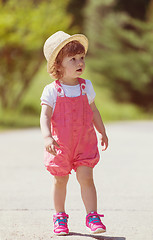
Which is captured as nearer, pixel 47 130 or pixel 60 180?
pixel 47 130

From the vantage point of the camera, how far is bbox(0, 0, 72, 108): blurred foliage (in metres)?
17.3

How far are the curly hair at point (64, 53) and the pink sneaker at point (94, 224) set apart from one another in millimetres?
1141

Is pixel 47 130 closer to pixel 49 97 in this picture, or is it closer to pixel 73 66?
pixel 49 97

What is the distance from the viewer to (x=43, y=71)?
89.2ft

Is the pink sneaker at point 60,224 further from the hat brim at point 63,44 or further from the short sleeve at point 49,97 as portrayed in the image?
the hat brim at point 63,44

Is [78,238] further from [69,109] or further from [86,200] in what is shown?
[69,109]

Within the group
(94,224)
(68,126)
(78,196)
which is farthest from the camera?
(78,196)

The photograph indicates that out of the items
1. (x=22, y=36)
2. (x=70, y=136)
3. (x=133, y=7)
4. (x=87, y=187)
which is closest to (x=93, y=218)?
(x=87, y=187)

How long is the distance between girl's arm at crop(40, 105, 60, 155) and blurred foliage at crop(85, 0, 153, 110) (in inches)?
746

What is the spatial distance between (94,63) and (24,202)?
1912 centimetres

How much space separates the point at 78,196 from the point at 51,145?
1810mm

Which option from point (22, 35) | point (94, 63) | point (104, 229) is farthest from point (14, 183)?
point (94, 63)

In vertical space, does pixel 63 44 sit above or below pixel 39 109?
below

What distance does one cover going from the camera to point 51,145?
3.84 meters
